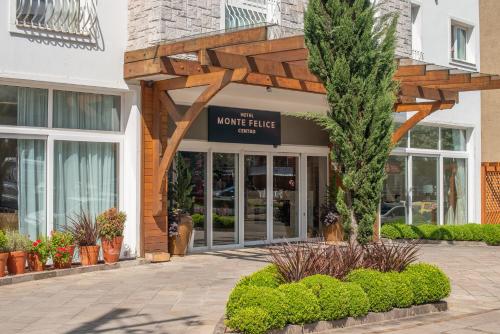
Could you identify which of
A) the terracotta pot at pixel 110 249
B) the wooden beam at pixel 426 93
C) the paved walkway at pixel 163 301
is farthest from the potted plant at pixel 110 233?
the wooden beam at pixel 426 93

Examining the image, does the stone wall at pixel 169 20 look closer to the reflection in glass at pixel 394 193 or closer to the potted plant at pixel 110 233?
the potted plant at pixel 110 233

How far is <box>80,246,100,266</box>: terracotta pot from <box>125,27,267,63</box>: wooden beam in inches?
135

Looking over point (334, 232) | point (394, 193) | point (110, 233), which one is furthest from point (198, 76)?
point (394, 193)

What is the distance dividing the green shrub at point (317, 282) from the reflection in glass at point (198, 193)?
23.4 ft

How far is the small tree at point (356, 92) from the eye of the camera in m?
9.69

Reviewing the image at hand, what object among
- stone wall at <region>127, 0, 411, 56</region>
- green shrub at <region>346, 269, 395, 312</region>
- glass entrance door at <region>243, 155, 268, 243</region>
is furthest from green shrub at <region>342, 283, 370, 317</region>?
glass entrance door at <region>243, 155, 268, 243</region>

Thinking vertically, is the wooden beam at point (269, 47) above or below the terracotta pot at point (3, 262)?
above

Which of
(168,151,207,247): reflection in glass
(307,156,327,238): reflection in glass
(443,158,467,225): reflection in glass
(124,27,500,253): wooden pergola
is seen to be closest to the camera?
(124,27,500,253): wooden pergola

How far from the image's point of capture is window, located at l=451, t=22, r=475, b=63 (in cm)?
2114

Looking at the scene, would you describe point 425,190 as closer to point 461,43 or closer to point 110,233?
point 461,43

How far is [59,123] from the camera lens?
12.6 meters

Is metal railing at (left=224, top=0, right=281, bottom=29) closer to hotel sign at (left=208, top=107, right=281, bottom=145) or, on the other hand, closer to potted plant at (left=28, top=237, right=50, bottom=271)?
hotel sign at (left=208, top=107, right=281, bottom=145)

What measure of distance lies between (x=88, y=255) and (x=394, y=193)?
32.4 ft

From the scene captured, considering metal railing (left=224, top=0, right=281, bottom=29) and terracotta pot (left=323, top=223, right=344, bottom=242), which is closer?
metal railing (left=224, top=0, right=281, bottom=29)
